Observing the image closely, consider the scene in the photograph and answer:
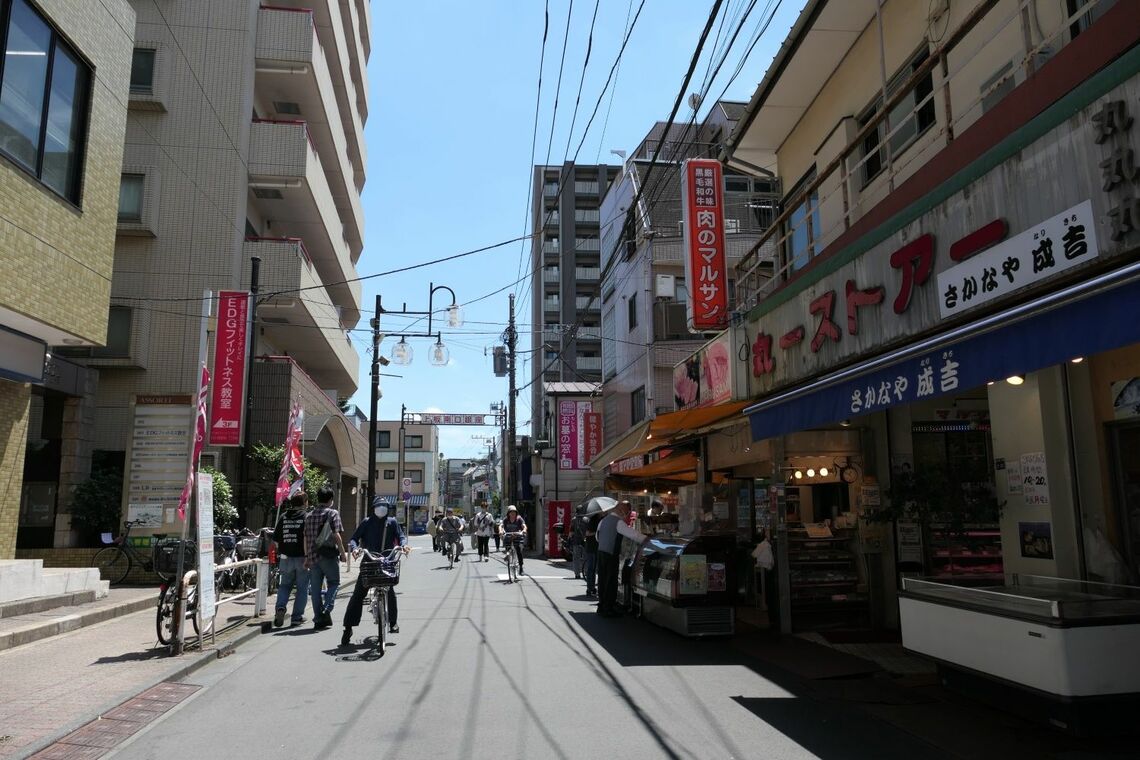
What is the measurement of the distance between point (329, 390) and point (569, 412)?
9994 mm

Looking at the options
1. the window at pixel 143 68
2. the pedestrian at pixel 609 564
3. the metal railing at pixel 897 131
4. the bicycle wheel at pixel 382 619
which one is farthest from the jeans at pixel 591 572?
the window at pixel 143 68

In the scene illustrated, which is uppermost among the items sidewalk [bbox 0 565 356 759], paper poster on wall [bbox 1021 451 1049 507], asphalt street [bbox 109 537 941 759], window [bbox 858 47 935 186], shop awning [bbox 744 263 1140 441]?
window [bbox 858 47 935 186]

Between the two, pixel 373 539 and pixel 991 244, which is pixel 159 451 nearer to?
pixel 373 539

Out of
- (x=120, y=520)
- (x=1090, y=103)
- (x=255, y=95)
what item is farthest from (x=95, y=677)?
(x=255, y=95)

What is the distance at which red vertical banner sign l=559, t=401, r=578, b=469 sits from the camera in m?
33.1

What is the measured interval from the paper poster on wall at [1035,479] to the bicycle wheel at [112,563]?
15.9m

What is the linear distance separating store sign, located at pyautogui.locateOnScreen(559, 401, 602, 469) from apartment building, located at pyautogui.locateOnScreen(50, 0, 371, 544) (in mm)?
12377

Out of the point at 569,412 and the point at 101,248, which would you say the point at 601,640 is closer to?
the point at 101,248

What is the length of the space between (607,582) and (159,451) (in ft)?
37.8

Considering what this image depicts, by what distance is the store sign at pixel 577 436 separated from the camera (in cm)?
3306

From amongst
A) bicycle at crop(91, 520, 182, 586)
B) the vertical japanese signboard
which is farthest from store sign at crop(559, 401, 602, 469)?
the vertical japanese signboard

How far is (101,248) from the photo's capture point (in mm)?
12211

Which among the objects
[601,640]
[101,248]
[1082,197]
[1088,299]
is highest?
[101,248]

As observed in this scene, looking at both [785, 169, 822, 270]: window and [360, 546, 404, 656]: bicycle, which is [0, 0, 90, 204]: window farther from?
[785, 169, 822, 270]: window
